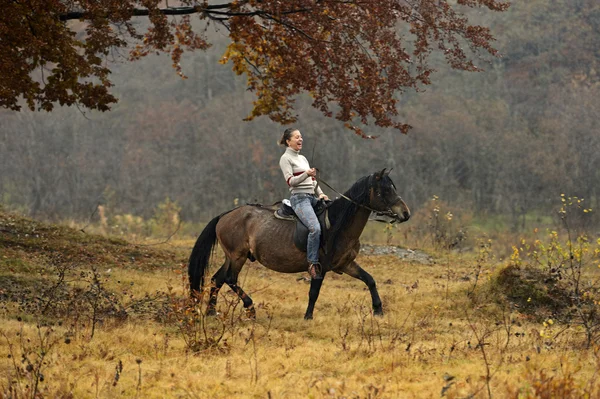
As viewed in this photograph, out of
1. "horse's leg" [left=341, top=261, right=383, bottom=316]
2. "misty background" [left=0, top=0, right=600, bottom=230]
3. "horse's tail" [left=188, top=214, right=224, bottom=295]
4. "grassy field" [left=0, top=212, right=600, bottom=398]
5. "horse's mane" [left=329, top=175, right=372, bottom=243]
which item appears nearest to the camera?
"grassy field" [left=0, top=212, right=600, bottom=398]

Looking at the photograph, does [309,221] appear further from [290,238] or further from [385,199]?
[385,199]

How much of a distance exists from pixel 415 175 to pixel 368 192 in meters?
38.6

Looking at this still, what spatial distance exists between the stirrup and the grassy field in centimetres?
69

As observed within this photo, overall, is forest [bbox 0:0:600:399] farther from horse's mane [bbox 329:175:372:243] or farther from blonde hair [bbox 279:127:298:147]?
blonde hair [bbox 279:127:298:147]

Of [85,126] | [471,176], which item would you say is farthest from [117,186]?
[471,176]

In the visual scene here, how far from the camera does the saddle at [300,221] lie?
10359 mm

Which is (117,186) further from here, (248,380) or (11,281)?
(248,380)

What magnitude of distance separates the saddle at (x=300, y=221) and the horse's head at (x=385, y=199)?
743mm

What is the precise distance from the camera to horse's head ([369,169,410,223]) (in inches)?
388

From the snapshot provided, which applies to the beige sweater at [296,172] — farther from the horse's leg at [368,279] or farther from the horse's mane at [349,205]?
the horse's leg at [368,279]

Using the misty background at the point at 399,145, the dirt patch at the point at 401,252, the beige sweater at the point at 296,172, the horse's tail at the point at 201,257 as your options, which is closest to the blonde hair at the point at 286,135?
the beige sweater at the point at 296,172

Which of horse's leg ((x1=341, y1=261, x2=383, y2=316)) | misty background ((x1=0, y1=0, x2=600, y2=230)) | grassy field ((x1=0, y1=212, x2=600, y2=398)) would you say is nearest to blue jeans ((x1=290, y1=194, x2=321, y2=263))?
horse's leg ((x1=341, y1=261, x2=383, y2=316))

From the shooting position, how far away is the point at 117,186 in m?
56.8

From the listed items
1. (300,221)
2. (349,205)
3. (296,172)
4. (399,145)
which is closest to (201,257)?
(300,221)
